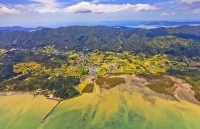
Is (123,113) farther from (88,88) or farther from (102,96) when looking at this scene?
(88,88)

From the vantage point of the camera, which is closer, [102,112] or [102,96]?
[102,112]

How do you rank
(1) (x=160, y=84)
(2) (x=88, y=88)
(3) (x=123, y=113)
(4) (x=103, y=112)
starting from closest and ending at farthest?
(3) (x=123, y=113) → (4) (x=103, y=112) → (2) (x=88, y=88) → (1) (x=160, y=84)

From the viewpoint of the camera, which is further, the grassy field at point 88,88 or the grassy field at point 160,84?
the grassy field at point 88,88

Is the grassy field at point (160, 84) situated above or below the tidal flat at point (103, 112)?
above

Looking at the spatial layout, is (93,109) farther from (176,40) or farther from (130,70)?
(176,40)

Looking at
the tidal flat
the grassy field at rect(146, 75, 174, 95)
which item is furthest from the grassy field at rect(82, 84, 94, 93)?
the grassy field at rect(146, 75, 174, 95)

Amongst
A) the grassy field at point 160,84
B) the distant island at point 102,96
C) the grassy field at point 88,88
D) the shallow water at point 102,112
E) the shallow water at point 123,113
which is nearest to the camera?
the shallow water at point 123,113

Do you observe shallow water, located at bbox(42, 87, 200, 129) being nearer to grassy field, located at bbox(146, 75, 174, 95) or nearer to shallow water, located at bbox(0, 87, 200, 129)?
shallow water, located at bbox(0, 87, 200, 129)

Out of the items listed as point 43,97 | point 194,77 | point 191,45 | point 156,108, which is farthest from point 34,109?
point 191,45

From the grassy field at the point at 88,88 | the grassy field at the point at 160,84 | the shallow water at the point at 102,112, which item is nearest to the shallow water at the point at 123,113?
the shallow water at the point at 102,112

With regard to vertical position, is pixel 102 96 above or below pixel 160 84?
below

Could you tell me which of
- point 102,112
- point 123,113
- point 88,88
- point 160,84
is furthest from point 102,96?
point 160,84

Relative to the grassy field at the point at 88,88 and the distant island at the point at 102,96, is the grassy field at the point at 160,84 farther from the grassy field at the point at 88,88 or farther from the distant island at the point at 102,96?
the grassy field at the point at 88,88
